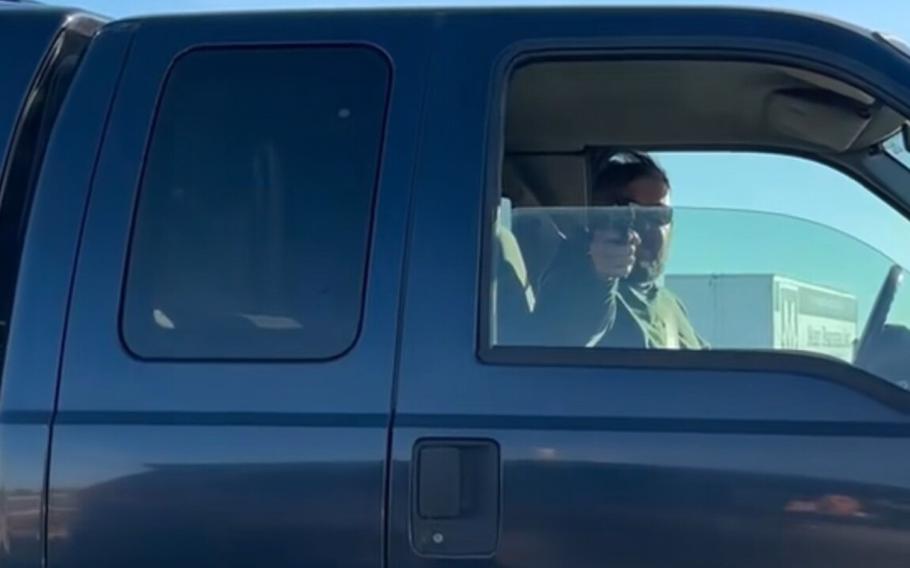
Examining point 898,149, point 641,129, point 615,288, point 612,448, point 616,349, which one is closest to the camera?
point 612,448

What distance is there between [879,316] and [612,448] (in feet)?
2.36

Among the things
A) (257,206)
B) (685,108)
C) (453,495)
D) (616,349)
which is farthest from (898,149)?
(257,206)

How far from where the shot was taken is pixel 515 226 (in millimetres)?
3045

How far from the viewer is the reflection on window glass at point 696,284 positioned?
2.93m

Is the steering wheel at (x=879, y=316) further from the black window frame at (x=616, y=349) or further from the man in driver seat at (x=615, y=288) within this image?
the man in driver seat at (x=615, y=288)

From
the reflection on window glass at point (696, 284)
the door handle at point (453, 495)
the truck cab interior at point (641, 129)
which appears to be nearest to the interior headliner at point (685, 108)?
the truck cab interior at point (641, 129)

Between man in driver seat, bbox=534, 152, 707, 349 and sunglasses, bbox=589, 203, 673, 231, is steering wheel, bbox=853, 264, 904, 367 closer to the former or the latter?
man in driver seat, bbox=534, 152, 707, 349

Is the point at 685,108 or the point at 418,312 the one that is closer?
the point at 418,312

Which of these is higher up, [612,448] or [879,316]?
[879,316]

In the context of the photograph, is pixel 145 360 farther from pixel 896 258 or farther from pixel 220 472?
pixel 896 258

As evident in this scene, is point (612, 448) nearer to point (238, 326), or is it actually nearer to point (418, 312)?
point (418, 312)

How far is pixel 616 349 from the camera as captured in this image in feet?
9.31

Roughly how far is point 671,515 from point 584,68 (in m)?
1.03

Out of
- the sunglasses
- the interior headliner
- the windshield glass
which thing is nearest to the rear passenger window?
the interior headliner
